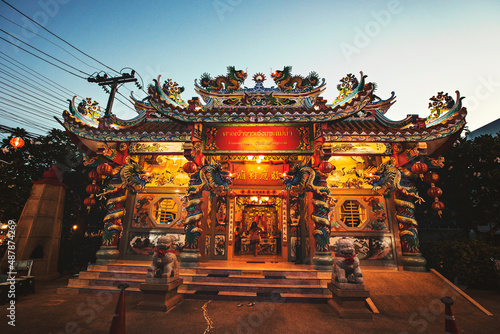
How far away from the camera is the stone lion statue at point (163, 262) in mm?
4871

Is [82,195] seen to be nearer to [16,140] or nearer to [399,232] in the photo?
[16,140]

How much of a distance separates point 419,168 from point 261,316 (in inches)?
238

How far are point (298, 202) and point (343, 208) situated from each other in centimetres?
173

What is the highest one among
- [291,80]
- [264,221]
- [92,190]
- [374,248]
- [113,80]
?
[113,80]

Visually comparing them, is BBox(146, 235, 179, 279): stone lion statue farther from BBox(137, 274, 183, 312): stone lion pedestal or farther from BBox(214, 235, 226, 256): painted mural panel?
BBox(214, 235, 226, 256): painted mural panel

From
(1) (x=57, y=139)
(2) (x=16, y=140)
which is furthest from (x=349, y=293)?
(1) (x=57, y=139)

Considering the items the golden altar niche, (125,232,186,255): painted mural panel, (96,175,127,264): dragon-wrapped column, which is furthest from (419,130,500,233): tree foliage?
(96,175,127,264): dragon-wrapped column

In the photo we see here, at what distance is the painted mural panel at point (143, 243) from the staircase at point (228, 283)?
4.96 ft

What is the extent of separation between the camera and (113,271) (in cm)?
633

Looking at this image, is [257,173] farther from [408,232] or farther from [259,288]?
[408,232]

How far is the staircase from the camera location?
5406 millimetres

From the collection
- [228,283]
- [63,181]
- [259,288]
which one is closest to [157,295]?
[228,283]

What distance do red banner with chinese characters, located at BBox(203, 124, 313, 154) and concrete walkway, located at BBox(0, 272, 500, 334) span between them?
13.7 ft

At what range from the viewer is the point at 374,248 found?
7.72 metres
